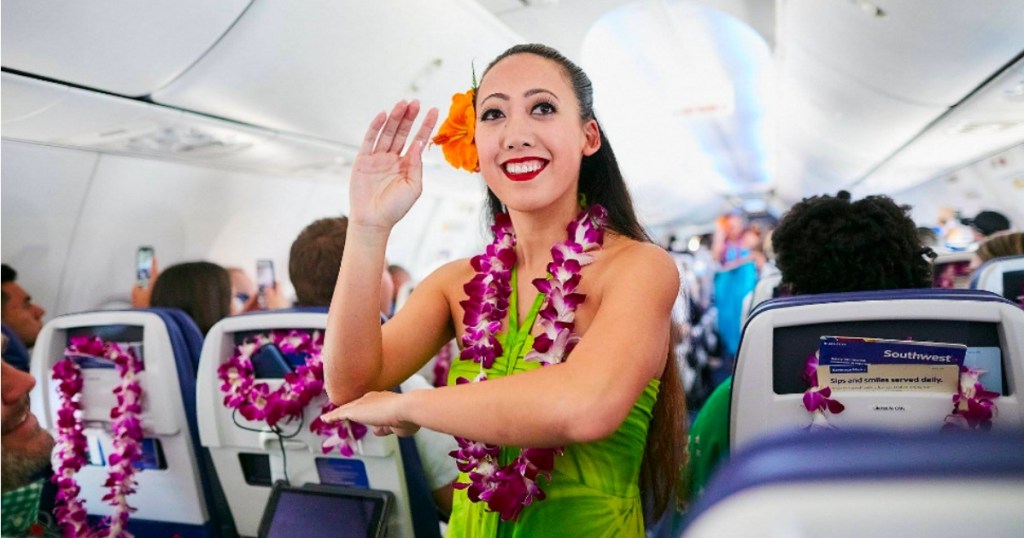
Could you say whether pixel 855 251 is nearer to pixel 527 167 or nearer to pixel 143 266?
pixel 527 167

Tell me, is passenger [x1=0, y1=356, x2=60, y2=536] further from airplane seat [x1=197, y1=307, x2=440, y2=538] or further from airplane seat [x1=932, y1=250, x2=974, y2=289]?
airplane seat [x1=932, y1=250, x2=974, y2=289]

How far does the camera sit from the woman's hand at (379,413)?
1.34 metres

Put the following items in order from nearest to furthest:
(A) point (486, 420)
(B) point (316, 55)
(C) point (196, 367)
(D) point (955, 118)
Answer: (A) point (486, 420)
(C) point (196, 367)
(B) point (316, 55)
(D) point (955, 118)

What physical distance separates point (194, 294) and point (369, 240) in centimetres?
254

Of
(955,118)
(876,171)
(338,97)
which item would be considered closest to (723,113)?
(876,171)

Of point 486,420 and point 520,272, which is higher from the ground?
point 520,272

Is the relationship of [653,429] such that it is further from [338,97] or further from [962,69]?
[962,69]

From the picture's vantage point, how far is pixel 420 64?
507 centimetres

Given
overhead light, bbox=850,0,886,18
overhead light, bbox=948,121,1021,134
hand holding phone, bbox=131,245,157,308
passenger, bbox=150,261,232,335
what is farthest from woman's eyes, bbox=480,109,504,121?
overhead light, bbox=948,121,1021,134

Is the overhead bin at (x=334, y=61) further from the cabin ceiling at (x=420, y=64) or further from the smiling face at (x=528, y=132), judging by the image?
the smiling face at (x=528, y=132)

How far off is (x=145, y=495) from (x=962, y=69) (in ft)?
19.2

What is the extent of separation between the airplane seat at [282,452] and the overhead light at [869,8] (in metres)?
3.84

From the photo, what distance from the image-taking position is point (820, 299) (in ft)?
6.14

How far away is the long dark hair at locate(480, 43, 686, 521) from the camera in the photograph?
5.70 feet
